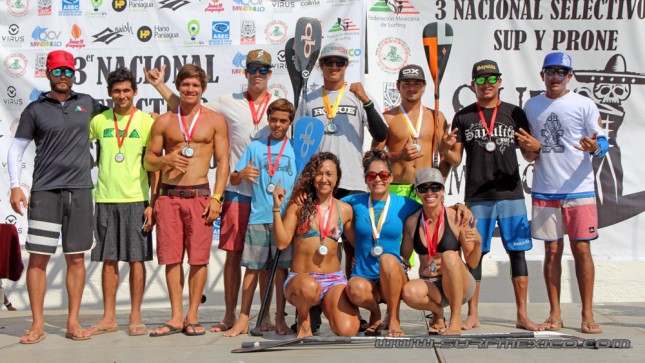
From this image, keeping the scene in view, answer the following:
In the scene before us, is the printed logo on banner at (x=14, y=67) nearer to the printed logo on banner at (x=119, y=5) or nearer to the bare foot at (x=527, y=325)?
the printed logo on banner at (x=119, y=5)

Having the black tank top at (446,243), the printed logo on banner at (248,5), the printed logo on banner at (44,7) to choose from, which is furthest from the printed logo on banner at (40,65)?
the black tank top at (446,243)

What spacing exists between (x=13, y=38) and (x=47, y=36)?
342 mm

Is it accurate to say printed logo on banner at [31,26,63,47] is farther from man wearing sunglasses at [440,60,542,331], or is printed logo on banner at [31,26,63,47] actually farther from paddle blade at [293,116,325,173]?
man wearing sunglasses at [440,60,542,331]

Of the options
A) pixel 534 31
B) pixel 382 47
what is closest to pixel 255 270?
pixel 382 47

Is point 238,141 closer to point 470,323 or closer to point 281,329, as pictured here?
point 281,329

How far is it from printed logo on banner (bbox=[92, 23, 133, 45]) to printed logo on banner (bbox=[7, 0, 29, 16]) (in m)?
0.70

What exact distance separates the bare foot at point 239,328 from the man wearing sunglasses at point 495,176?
1.53 metres

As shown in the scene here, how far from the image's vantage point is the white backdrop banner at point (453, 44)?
7.65 meters

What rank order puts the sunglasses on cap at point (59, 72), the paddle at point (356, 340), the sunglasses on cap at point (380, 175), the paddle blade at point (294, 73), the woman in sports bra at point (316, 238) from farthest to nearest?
the paddle blade at point (294, 73) < the sunglasses on cap at point (59, 72) < the sunglasses on cap at point (380, 175) < the woman in sports bra at point (316, 238) < the paddle at point (356, 340)

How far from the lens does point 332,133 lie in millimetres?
6023

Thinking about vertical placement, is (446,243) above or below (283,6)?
below

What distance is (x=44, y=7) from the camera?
26.3 feet

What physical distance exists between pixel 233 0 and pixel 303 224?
2995mm

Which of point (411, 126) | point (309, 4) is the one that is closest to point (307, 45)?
point (411, 126)
